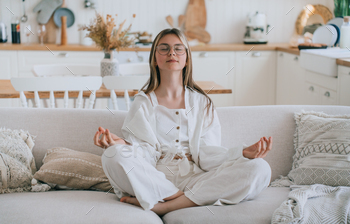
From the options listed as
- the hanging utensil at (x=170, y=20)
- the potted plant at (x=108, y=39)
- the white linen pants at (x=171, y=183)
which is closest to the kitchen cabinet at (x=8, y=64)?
the potted plant at (x=108, y=39)

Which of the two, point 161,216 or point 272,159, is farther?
point 272,159

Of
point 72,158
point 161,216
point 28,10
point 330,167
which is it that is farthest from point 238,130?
point 28,10

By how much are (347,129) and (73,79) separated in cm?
145

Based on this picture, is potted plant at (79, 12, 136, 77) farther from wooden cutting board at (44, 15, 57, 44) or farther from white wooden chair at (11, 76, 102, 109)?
wooden cutting board at (44, 15, 57, 44)

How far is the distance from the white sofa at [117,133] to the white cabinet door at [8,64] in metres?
2.16

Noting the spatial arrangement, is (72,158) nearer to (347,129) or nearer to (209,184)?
(209,184)

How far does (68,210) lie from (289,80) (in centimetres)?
295

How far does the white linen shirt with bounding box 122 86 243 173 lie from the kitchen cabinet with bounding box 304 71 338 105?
1327 mm

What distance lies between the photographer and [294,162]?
75.5 inches

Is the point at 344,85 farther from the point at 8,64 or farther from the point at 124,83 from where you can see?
the point at 8,64

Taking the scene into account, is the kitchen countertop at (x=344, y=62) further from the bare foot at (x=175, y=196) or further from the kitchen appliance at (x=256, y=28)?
the kitchen appliance at (x=256, y=28)

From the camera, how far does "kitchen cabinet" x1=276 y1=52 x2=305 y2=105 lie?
3.61m

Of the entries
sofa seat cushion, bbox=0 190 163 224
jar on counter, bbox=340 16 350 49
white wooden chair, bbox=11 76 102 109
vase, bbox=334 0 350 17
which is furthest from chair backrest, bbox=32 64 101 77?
vase, bbox=334 0 350 17

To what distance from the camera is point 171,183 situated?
159 cm
